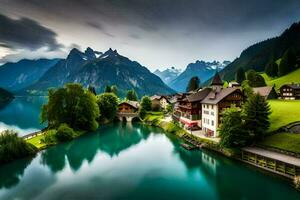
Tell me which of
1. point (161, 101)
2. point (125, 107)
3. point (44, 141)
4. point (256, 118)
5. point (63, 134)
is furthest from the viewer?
point (161, 101)

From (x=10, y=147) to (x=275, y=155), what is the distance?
48.1 metres

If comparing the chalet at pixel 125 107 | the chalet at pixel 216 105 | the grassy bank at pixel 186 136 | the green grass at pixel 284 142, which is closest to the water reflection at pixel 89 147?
the grassy bank at pixel 186 136

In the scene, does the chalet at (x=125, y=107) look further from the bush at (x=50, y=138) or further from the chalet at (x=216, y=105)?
the chalet at (x=216, y=105)

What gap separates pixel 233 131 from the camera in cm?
4172

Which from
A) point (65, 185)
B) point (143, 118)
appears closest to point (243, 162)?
point (65, 185)

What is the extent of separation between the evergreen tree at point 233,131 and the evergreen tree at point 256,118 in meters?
1.64

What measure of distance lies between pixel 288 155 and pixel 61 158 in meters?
43.3

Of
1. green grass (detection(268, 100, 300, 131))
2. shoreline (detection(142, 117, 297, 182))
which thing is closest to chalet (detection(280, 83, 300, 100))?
green grass (detection(268, 100, 300, 131))

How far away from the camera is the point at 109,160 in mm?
47562

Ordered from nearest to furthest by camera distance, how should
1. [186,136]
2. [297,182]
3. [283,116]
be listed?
1. [297,182]
2. [283,116]
3. [186,136]

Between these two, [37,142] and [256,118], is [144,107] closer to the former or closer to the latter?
[37,142]

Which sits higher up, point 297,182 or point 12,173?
point 297,182

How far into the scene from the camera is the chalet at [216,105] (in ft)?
177

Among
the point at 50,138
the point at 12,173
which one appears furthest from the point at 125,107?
the point at 12,173
